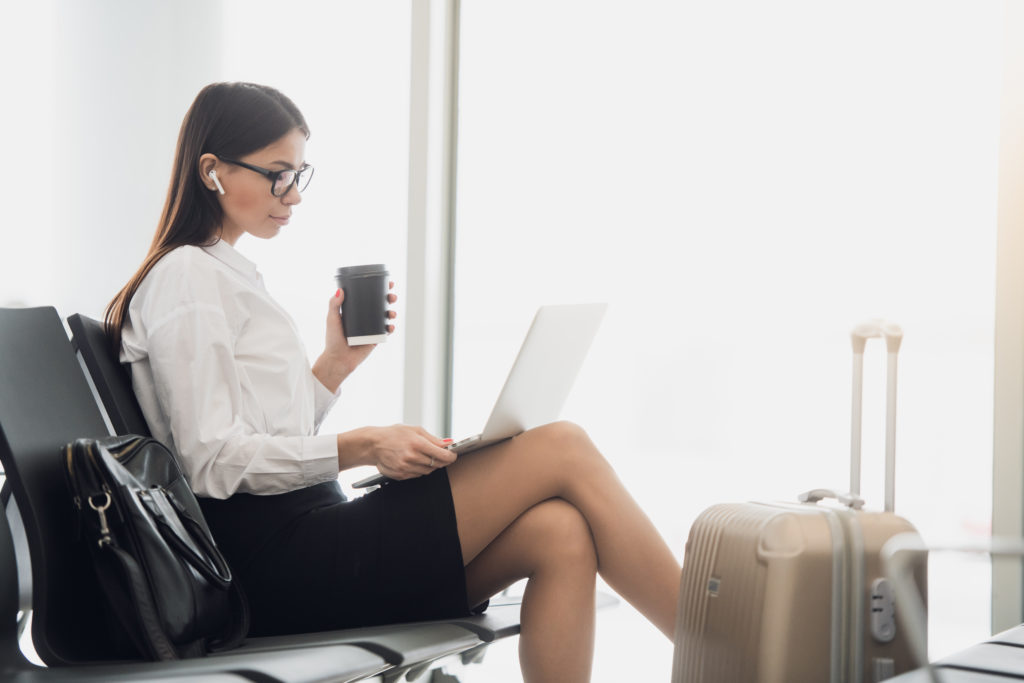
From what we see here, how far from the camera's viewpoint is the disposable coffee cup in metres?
1.61

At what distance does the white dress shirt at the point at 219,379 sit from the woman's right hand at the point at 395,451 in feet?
0.09

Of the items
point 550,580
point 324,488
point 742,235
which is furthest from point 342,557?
point 742,235

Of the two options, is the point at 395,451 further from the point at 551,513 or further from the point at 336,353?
the point at 336,353

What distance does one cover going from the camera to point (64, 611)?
3.90ft

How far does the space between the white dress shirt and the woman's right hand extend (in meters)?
0.03

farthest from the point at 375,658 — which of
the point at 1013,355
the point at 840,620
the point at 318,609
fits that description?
the point at 1013,355

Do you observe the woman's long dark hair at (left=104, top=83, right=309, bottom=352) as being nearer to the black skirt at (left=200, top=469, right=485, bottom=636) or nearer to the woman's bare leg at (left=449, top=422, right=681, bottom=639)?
the black skirt at (left=200, top=469, right=485, bottom=636)

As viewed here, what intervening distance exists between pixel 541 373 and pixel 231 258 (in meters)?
0.52

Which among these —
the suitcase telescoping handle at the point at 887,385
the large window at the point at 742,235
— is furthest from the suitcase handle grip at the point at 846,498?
the large window at the point at 742,235

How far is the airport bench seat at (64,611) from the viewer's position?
108cm

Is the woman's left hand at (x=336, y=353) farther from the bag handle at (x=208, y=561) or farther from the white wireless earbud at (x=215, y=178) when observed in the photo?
the bag handle at (x=208, y=561)

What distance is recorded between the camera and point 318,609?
135 centimetres

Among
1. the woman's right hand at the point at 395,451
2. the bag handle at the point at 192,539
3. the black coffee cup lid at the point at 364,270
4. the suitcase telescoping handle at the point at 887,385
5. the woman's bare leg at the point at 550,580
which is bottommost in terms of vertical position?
the woman's bare leg at the point at 550,580

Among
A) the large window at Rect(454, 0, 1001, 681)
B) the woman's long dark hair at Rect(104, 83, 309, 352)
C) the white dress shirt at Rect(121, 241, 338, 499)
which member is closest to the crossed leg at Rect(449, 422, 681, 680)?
the white dress shirt at Rect(121, 241, 338, 499)
